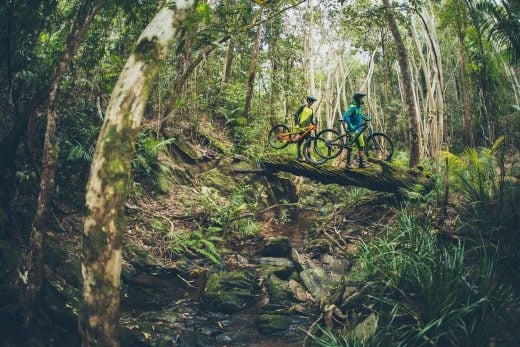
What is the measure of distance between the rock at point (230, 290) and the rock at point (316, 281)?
3.76 ft

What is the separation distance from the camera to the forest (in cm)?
483

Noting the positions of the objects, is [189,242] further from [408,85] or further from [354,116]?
[408,85]

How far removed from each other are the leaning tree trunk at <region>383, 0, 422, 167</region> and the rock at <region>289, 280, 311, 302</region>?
510 cm

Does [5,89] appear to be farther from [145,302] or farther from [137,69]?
[145,302]

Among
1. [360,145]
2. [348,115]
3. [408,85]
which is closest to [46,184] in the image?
[348,115]

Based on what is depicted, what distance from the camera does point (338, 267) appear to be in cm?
925

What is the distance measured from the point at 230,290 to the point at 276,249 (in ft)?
8.10

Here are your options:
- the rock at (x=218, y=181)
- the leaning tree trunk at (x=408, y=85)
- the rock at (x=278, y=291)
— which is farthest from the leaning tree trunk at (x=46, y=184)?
the leaning tree trunk at (x=408, y=85)

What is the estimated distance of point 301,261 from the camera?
9.48m

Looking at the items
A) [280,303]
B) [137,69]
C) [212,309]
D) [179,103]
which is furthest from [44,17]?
[280,303]

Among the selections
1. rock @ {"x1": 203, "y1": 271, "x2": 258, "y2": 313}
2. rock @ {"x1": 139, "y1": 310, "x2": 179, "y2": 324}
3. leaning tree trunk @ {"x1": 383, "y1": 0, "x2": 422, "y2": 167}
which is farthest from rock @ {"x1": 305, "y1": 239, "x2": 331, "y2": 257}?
rock @ {"x1": 139, "y1": 310, "x2": 179, "y2": 324}

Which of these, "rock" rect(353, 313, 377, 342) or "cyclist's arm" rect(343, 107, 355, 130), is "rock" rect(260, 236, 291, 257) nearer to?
"cyclist's arm" rect(343, 107, 355, 130)

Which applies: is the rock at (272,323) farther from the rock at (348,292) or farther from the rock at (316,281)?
the rock at (348,292)

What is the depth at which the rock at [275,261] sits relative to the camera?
974 centimetres
